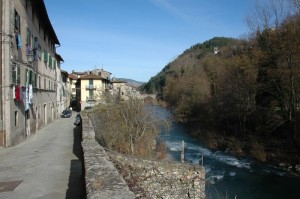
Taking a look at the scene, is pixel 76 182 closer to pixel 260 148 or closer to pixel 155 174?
pixel 155 174

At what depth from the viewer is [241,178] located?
21.1m

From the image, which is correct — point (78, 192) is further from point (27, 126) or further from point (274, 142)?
point (274, 142)

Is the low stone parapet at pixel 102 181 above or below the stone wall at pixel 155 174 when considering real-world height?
above

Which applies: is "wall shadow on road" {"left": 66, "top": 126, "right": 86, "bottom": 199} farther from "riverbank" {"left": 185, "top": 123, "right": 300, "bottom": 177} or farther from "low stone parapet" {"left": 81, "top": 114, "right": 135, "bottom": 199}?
"riverbank" {"left": 185, "top": 123, "right": 300, "bottom": 177}

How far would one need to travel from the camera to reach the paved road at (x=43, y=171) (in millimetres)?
9312

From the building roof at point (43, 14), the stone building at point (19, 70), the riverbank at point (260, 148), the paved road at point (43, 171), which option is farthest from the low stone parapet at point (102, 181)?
the building roof at point (43, 14)

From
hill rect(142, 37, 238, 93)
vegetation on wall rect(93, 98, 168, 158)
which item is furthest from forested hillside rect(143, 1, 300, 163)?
hill rect(142, 37, 238, 93)

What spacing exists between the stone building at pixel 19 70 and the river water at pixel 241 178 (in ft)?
35.8

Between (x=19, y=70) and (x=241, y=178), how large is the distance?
14.8 metres

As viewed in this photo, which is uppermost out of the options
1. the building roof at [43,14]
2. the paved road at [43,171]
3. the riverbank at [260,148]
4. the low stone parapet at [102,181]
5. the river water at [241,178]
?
the building roof at [43,14]

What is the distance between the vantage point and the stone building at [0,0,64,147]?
669 inches

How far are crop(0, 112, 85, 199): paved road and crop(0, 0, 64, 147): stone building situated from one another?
175 centimetres

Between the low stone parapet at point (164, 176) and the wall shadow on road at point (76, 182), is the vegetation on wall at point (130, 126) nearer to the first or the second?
the wall shadow on road at point (76, 182)

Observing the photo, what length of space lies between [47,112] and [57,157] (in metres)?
19.8
